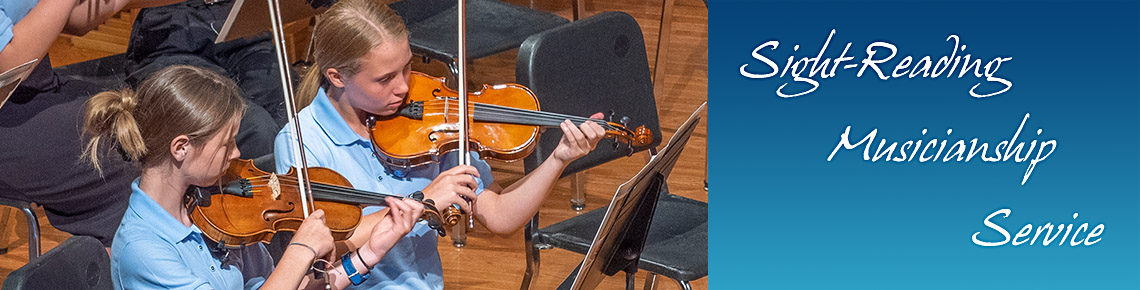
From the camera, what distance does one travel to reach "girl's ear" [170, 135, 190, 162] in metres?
0.97

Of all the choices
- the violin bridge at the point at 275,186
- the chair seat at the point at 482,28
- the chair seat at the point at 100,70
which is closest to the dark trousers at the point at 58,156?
the chair seat at the point at 100,70

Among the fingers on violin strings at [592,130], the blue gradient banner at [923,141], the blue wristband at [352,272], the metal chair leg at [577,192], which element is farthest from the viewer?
the metal chair leg at [577,192]

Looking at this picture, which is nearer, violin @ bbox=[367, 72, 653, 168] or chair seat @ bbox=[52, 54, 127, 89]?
chair seat @ bbox=[52, 54, 127, 89]

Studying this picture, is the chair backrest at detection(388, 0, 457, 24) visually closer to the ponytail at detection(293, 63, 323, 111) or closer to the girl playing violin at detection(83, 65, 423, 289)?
the ponytail at detection(293, 63, 323, 111)

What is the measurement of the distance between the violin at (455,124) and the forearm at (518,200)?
1.5 inches

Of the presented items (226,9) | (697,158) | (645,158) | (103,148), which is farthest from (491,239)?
(103,148)

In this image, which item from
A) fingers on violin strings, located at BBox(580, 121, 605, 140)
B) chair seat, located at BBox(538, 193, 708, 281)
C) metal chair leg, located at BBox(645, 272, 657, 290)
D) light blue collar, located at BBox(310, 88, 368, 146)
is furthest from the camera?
metal chair leg, located at BBox(645, 272, 657, 290)

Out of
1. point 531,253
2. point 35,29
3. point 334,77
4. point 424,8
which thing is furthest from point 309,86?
point 424,8

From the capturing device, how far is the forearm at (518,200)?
1311 millimetres

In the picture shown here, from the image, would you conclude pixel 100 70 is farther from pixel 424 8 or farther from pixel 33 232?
pixel 424 8

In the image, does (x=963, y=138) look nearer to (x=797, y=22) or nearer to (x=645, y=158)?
(x=797, y=22)

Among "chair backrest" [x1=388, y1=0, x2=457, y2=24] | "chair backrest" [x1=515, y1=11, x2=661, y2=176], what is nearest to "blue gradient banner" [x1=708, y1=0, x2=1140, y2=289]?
"chair backrest" [x1=515, y1=11, x2=661, y2=176]

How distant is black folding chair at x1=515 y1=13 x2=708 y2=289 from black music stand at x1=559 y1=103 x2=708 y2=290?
0.30m

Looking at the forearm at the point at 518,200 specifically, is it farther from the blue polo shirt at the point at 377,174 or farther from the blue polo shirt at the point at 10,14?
the blue polo shirt at the point at 10,14
